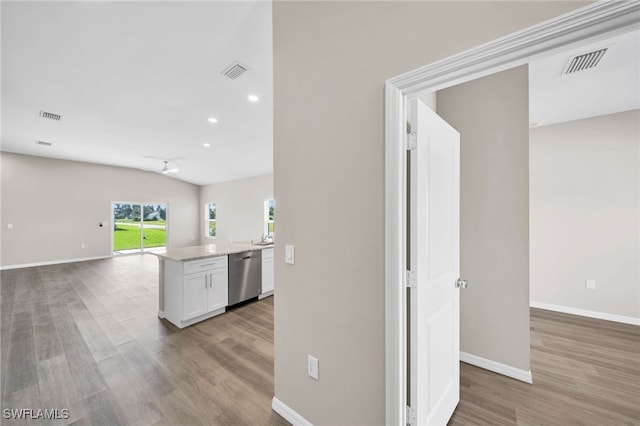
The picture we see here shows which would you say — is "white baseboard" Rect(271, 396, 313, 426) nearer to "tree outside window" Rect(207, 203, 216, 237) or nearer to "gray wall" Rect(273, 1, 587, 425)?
"gray wall" Rect(273, 1, 587, 425)

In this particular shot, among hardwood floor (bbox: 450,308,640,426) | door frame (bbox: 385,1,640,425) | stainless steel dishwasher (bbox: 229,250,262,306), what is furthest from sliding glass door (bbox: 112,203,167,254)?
hardwood floor (bbox: 450,308,640,426)

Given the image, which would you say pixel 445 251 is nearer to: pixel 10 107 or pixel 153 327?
pixel 153 327

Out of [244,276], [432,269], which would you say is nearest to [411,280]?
[432,269]

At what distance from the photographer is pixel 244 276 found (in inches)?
149

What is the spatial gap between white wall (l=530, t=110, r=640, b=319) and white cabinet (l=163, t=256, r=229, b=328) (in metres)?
4.71

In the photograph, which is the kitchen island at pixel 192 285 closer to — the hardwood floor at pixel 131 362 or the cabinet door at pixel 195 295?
the cabinet door at pixel 195 295

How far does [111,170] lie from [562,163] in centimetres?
1118

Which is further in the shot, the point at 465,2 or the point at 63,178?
the point at 63,178

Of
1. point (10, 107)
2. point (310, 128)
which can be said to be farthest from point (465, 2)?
point (10, 107)

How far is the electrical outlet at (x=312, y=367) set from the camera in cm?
149

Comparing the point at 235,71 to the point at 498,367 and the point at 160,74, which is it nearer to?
the point at 160,74

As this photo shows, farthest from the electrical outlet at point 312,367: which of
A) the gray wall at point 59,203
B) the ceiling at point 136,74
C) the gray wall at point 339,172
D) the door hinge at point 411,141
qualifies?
the gray wall at point 59,203

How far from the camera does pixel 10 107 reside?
374 centimetres

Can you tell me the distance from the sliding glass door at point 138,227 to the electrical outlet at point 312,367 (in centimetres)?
933
